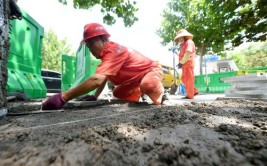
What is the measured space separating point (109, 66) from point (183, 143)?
1.45 m

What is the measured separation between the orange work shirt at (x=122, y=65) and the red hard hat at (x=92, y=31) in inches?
7.2

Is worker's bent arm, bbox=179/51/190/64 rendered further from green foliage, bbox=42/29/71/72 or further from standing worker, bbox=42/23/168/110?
green foliage, bbox=42/29/71/72

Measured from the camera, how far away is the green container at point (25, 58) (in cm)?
419

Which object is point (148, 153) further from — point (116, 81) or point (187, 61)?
point (187, 61)

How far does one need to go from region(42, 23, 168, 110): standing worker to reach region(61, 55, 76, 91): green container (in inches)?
168

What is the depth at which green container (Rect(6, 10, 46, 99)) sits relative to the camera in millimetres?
4188

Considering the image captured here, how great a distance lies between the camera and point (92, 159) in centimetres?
82

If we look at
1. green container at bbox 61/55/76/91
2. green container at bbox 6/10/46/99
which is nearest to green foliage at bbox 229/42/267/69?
green container at bbox 61/55/76/91

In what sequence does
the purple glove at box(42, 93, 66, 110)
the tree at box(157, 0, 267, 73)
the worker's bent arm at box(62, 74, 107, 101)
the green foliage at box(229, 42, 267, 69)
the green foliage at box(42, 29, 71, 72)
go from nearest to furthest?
the worker's bent arm at box(62, 74, 107, 101) → the purple glove at box(42, 93, 66, 110) → the tree at box(157, 0, 267, 73) → the green foliage at box(42, 29, 71, 72) → the green foliage at box(229, 42, 267, 69)

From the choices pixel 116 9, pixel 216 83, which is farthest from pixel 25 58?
pixel 216 83

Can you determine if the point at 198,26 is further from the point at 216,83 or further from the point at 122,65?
the point at 122,65

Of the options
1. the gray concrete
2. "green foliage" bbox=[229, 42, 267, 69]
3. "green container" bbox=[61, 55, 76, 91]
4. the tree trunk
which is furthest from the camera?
"green foliage" bbox=[229, 42, 267, 69]

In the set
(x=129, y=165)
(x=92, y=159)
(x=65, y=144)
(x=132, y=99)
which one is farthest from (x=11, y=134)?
(x=132, y=99)

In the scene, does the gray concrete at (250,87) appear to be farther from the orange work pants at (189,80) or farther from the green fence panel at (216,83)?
the green fence panel at (216,83)
